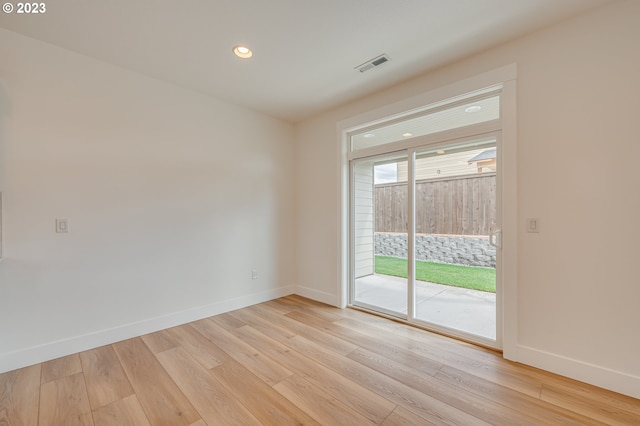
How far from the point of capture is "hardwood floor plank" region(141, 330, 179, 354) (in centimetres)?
253

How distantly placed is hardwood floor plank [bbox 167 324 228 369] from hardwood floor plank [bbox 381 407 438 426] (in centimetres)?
144

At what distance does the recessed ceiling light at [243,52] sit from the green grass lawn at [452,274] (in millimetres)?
2710

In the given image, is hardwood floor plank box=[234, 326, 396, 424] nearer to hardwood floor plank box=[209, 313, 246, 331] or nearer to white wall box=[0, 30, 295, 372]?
hardwood floor plank box=[209, 313, 246, 331]

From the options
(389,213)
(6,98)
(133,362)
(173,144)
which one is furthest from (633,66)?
(6,98)

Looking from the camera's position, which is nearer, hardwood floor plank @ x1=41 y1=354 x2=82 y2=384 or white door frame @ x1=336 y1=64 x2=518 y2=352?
hardwood floor plank @ x1=41 y1=354 x2=82 y2=384

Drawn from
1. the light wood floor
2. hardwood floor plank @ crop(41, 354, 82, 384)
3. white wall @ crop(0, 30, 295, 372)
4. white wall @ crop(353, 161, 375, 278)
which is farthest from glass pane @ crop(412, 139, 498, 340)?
hardwood floor plank @ crop(41, 354, 82, 384)

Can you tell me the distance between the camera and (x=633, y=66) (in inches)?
72.4

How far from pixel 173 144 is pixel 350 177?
87.8 inches

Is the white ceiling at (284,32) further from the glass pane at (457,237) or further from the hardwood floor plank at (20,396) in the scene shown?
the hardwood floor plank at (20,396)

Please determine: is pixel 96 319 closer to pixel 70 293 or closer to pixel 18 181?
pixel 70 293

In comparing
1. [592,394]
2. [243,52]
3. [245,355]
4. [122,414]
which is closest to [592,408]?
[592,394]

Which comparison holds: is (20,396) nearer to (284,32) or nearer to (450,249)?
(284,32)

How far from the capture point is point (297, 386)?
1966 mm

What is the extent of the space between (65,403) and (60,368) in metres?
0.58
